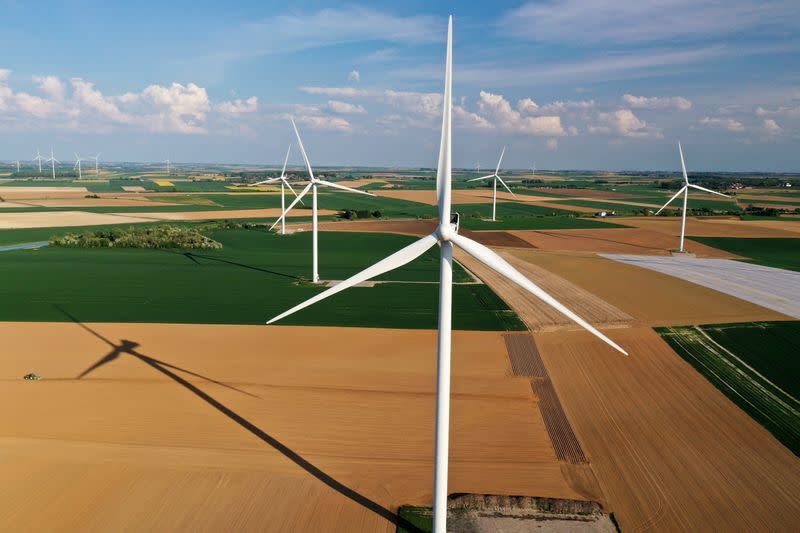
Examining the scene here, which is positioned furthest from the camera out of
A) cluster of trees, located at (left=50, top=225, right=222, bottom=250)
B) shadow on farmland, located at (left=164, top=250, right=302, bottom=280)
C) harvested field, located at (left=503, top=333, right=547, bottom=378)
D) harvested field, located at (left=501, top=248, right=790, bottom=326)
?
cluster of trees, located at (left=50, top=225, right=222, bottom=250)

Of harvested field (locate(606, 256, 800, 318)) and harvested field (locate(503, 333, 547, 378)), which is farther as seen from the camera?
harvested field (locate(606, 256, 800, 318))

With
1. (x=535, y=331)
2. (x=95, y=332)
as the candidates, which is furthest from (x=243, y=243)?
(x=535, y=331)

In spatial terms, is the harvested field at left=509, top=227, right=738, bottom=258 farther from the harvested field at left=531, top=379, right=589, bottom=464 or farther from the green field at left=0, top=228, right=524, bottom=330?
the harvested field at left=531, top=379, right=589, bottom=464

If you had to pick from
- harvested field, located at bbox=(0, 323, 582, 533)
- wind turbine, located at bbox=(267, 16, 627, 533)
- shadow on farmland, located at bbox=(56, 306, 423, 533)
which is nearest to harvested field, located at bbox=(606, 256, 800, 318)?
harvested field, located at bbox=(0, 323, 582, 533)

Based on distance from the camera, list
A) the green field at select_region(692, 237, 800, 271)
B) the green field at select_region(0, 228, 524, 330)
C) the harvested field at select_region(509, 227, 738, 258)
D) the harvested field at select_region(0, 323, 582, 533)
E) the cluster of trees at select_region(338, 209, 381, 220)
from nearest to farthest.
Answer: the harvested field at select_region(0, 323, 582, 533) < the green field at select_region(0, 228, 524, 330) < the green field at select_region(692, 237, 800, 271) < the harvested field at select_region(509, 227, 738, 258) < the cluster of trees at select_region(338, 209, 381, 220)

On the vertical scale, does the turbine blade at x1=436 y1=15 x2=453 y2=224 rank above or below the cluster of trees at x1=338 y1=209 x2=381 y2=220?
above

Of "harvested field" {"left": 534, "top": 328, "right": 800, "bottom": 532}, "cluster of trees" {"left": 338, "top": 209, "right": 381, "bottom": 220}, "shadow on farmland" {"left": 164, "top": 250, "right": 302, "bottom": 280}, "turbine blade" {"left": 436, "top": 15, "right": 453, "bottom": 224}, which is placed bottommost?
"harvested field" {"left": 534, "top": 328, "right": 800, "bottom": 532}

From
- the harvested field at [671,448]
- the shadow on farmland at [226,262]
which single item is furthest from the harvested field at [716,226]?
the harvested field at [671,448]

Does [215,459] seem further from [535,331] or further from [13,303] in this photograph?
[13,303]

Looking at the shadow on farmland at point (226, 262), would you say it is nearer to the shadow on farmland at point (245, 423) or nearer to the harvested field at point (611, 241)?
the shadow on farmland at point (245, 423)
